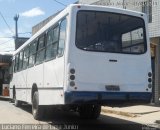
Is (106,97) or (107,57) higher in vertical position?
(107,57)

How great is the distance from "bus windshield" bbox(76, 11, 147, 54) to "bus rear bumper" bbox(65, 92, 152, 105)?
118 cm

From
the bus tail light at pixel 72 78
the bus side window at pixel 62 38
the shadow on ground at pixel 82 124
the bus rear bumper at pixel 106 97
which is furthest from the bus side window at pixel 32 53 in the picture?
the bus rear bumper at pixel 106 97

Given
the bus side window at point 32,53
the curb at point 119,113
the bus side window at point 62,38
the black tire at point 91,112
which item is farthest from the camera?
the curb at point 119,113

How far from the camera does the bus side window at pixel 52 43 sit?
1213 centimetres

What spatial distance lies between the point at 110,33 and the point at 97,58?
3.10ft

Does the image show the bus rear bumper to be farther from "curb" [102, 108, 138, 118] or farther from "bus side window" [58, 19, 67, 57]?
"curb" [102, 108, 138, 118]

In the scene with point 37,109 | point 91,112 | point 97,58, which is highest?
point 97,58

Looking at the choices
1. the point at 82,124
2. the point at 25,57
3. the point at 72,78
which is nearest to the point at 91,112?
the point at 82,124

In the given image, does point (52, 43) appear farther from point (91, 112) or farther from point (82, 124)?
point (91, 112)

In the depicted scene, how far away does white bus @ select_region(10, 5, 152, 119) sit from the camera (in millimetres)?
10875

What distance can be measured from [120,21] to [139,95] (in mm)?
2105

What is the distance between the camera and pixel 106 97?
1104 centimetres

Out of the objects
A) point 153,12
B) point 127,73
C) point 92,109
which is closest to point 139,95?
point 127,73

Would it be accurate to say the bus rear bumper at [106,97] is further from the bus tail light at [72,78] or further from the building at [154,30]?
the building at [154,30]
